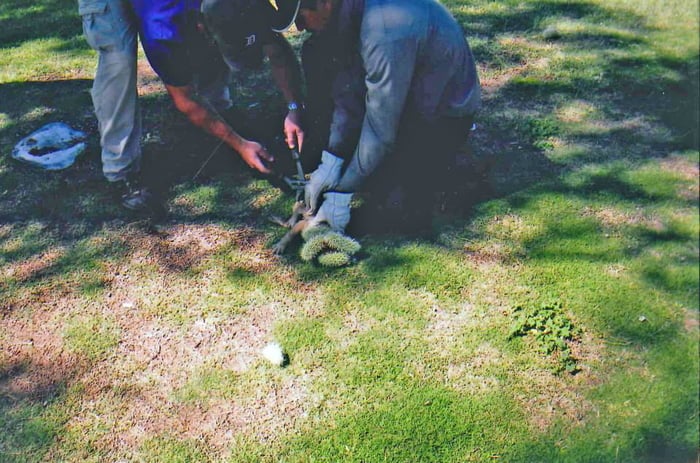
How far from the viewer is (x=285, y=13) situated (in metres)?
2.95

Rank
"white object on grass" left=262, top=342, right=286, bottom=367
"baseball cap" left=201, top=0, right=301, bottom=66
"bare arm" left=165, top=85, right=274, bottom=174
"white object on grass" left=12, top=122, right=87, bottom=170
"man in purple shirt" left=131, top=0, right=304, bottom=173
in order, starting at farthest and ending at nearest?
1. "white object on grass" left=12, top=122, right=87, bottom=170
2. "bare arm" left=165, top=85, right=274, bottom=174
3. "man in purple shirt" left=131, top=0, right=304, bottom=173
4. "baseball cap" left=201, top=0, right=301, bottom=66
5. "white object on grass" left=262, top=342, right=286, bottom=367

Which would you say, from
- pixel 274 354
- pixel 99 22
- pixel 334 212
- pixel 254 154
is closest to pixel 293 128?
pixel 254 154

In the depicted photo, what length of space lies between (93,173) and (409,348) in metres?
2.27

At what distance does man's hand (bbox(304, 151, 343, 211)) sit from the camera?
3.26 meters

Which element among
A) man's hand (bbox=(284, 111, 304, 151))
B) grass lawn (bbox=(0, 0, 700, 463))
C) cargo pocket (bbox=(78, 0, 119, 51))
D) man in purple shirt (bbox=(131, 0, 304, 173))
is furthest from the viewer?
man's hand (bbox=(284, 111, 304, 151))

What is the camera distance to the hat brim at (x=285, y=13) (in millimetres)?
2890

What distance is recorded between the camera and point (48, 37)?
211 inches

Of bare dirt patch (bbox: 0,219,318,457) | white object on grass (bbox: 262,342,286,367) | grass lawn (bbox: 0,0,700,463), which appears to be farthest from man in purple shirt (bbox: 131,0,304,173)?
white object on grass (bbox: 262,342,286,367)

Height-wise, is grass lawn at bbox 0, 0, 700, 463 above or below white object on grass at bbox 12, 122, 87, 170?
below

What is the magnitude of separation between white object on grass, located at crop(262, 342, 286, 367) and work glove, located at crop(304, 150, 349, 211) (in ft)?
2.65

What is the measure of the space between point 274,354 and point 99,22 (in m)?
1.91

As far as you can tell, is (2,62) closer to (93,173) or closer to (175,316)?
(93,173)

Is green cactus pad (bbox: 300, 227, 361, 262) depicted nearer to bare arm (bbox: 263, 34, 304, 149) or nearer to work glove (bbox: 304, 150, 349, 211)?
work glove (bbox: 304, 150, 349, 211)

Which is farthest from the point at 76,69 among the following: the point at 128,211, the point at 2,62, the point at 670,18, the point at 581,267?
the point at 670,18
